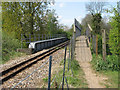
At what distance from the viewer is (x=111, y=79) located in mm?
5023

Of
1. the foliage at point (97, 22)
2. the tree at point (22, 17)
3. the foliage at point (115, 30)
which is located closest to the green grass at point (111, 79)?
the foliage at point (115, 30)

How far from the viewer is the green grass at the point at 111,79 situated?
453 cm

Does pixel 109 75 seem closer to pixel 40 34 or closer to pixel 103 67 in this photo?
pixel 103 67

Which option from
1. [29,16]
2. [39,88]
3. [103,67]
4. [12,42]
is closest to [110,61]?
[103,67]

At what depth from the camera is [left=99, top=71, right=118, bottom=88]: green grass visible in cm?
453

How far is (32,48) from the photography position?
1123 centimetres

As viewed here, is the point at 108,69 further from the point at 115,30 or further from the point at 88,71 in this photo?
the point at 115,30

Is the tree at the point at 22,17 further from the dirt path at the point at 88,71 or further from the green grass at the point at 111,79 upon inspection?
the green grass at the point at 111,79

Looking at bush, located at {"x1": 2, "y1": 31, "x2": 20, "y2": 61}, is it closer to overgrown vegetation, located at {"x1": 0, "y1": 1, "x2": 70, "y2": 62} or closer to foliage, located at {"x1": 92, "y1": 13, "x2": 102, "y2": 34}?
overgrown vegetation, located at {"x1": 0, "y1": 1, "x2": 70, "y2": 62}

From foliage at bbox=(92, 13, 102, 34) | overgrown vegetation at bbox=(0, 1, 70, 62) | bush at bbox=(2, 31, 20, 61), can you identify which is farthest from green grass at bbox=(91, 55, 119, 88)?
foliage at bbox=(92, 13, 102, 34)

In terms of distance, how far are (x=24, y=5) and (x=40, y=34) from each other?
13.2ft

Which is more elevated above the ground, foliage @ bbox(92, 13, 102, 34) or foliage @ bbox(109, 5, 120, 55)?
foliage @ bbox(92, 13, 102, 34)

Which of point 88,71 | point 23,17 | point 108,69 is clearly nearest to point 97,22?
point 23,17

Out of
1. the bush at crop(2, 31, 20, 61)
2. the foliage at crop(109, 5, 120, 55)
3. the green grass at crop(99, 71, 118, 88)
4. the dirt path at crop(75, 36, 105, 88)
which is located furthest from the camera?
the bush at crop(2, 31, 20, 61)
